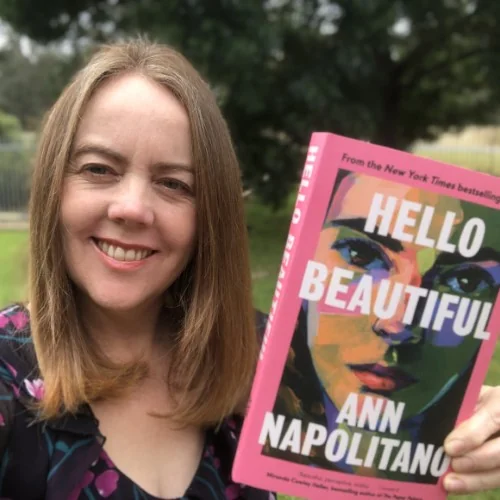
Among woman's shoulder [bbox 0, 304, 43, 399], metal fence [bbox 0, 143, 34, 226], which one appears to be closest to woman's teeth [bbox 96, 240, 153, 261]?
woman's shoulder [bbox 0, 304, 43, 399]

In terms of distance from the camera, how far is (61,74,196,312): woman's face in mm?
1179

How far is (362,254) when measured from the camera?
39.7 inches

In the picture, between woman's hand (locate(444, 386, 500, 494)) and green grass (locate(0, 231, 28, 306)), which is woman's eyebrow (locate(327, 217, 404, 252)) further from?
green grass (locate(0, 231, 28, 306))

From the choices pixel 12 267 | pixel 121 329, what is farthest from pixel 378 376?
pixel 12 267

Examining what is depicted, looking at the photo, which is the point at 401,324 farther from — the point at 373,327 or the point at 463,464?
the point at 463,464

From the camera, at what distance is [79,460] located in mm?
1188

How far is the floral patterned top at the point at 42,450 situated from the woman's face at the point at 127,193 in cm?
19

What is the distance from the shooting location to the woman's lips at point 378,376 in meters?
1.05

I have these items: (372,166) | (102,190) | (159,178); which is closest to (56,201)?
(102,190)

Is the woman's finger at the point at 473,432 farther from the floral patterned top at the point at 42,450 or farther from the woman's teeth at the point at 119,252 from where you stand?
the woman's teeth at the point at 119,252

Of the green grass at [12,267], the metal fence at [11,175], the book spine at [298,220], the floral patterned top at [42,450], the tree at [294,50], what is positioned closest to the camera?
the book spine at [298,220]

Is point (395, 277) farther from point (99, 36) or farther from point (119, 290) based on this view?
point (99, 36)

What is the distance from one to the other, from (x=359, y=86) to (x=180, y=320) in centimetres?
694

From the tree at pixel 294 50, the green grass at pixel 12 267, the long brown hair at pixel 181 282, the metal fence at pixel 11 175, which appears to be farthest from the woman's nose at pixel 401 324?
the metal fence at pixel 11 175
